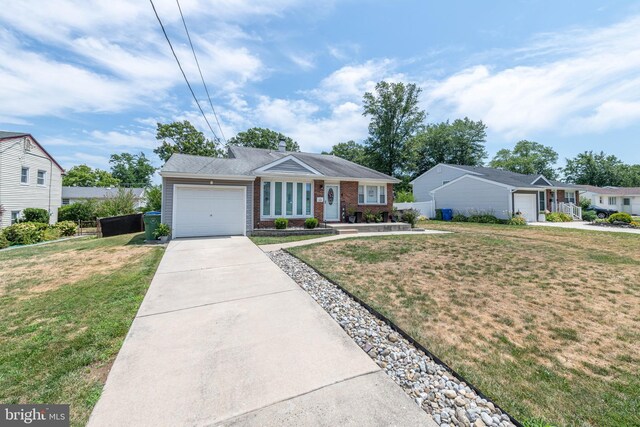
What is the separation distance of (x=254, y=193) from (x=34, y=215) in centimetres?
1723

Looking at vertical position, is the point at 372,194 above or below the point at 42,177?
below

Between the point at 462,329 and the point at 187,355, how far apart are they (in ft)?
11.7

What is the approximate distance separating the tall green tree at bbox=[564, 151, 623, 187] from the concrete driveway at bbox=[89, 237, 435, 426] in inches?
2630

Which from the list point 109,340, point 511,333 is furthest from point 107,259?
point 511,333

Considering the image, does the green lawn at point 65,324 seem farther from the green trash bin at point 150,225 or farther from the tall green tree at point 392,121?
the tall green tree at point 392,121

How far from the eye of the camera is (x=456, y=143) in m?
37.3

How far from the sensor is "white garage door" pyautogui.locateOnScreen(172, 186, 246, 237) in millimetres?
10797

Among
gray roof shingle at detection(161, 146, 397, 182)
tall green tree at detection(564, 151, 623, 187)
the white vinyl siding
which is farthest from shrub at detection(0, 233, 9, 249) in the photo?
tall green tree at detection(564, 151, 623, 187)

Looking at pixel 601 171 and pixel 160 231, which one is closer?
pixel 160 231

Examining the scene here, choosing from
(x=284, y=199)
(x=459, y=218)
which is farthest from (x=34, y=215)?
(x=459, y=218)

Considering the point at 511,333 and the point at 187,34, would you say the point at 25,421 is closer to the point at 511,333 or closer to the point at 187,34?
the point at 511,333

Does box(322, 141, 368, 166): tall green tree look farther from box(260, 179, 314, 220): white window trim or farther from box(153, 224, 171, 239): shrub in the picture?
box(153, 224, 171, 239): shrub

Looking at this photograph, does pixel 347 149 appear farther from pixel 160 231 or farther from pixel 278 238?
pixel 160 231

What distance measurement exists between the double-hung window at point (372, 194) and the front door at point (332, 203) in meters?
1.55
